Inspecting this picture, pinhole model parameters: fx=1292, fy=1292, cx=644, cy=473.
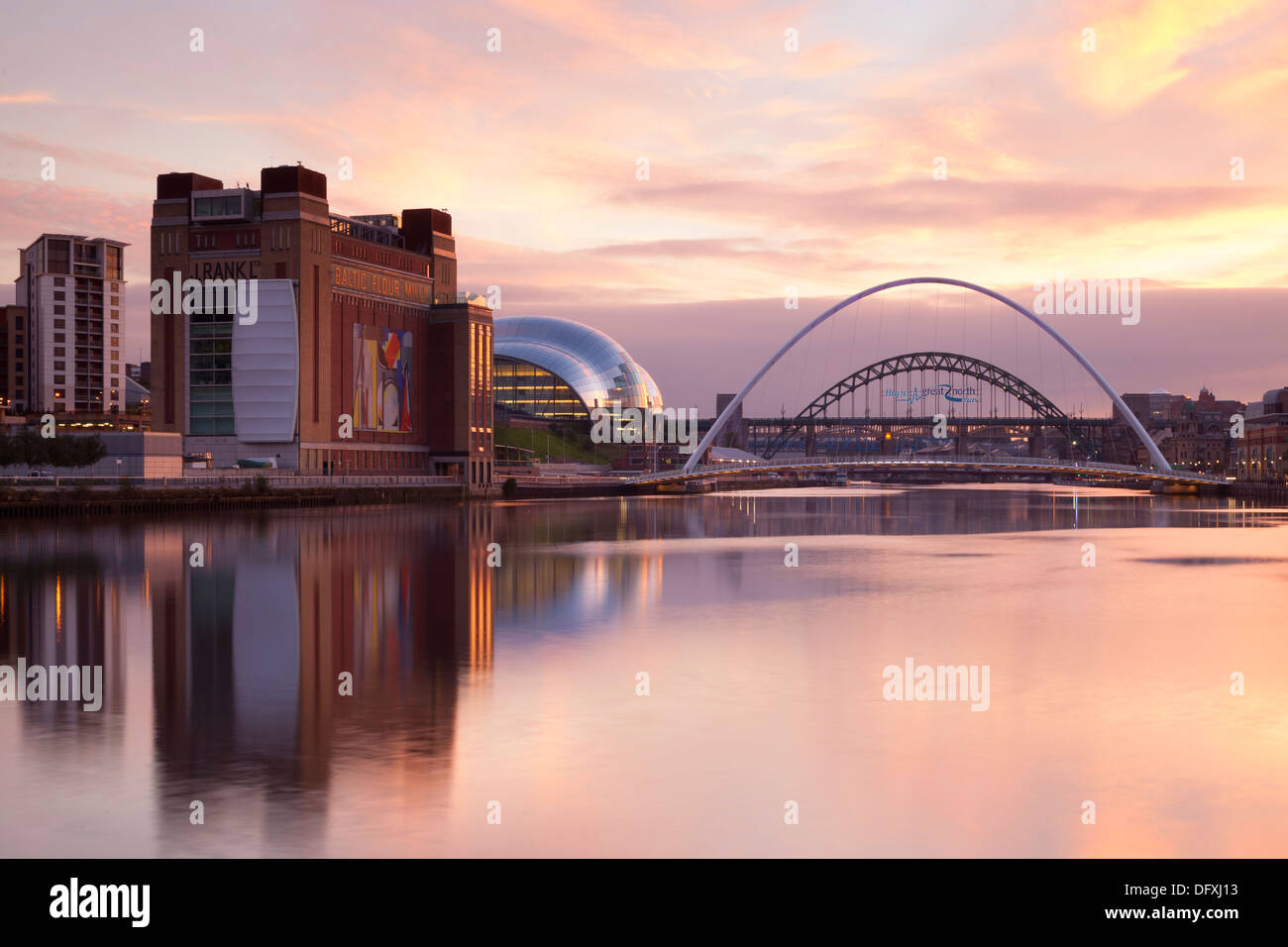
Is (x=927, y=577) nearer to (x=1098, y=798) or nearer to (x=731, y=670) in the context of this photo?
(x=731, y=670)

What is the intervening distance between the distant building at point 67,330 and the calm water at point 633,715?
158 m

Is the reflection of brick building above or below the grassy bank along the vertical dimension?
above

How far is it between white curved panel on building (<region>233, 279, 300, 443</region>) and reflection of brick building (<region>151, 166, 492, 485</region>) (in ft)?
0.26

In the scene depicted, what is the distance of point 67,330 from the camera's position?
184m

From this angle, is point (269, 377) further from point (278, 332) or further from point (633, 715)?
point (633, 715)

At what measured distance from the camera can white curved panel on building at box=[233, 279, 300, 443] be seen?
10381 cm

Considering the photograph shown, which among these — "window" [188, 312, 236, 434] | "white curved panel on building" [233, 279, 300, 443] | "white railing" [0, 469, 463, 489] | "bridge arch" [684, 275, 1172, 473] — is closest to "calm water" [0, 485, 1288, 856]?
"white railing" [0, 469, 463, 489]

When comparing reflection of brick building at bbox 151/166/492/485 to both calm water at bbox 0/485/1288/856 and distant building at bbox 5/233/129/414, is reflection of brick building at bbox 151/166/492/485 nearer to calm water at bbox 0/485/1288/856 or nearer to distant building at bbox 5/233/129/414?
calm water at bbox 0/485/1288/856

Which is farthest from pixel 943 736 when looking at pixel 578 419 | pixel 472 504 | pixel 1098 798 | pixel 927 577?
pixel 578 419

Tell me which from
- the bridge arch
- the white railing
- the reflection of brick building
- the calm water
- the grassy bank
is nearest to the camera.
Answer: the calm water

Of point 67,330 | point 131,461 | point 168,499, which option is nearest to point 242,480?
point 131,461

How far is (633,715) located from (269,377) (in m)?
92.4

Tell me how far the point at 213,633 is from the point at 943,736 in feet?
47.8

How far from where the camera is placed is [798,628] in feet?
87.9
